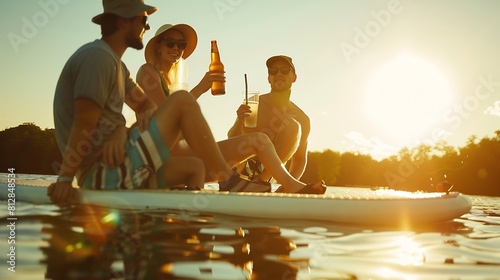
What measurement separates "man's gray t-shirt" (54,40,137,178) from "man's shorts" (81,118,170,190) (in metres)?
0.16

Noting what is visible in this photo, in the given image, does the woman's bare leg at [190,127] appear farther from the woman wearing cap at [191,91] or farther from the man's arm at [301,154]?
the man's arm at [301,154]

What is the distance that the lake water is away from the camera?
2092 mm

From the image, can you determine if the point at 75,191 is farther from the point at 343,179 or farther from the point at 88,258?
the point at 343,179

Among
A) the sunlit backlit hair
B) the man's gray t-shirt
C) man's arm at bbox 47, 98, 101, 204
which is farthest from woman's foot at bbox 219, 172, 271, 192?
the sunlit backlit hair

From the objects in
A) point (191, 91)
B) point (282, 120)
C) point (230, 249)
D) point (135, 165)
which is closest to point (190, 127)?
point (135, 165)

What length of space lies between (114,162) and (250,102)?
7.32 ft

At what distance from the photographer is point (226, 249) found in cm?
263

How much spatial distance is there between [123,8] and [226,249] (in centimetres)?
266

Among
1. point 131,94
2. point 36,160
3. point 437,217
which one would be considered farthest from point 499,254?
point 36,160

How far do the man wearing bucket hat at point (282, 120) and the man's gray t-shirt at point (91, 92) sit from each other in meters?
2.41

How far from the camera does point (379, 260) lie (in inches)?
99.4

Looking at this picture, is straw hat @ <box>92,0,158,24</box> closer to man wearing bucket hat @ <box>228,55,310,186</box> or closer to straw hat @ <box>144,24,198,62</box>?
straw hat @ <box>144,24,198,62</box>

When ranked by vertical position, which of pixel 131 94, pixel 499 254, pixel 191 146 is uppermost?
pixel 131 94

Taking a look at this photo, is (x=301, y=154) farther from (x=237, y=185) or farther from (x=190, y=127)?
(x=190, y=127)
